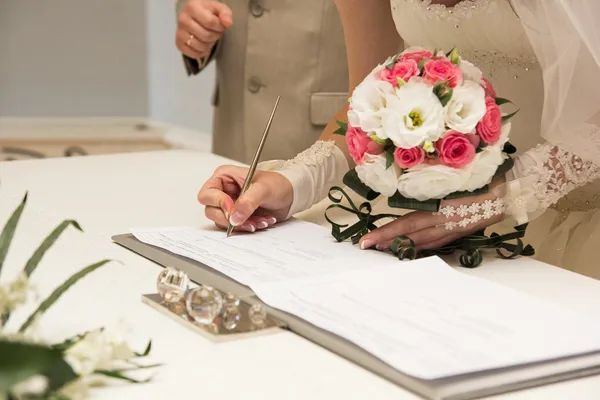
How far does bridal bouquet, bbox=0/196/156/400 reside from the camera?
0.42 m

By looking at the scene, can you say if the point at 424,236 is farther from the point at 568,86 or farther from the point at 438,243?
the point at 568,86

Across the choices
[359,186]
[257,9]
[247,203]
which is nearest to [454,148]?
[359,186]

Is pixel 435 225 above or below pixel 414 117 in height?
below

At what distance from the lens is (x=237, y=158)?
2.19 meters

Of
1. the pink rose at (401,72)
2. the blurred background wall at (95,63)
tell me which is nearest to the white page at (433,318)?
the pink rose at (401,72)

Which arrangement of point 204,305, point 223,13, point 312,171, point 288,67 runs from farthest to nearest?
point 288,67, point 223,13, point 312,171, point 204,305

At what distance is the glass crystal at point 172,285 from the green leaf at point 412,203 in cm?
29

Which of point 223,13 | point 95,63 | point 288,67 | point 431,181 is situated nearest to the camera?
point 431,181

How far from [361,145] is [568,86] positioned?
10.7 inches

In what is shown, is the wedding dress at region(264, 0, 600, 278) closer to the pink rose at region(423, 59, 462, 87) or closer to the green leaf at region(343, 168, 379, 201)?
the green leaf at region(343, 168, 379, 201)

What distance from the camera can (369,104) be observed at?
0.96 meters

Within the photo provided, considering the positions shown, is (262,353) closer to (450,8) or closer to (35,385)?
(35,385)

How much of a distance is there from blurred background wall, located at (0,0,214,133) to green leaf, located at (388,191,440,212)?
1.96 metres

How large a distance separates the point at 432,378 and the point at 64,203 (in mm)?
733
